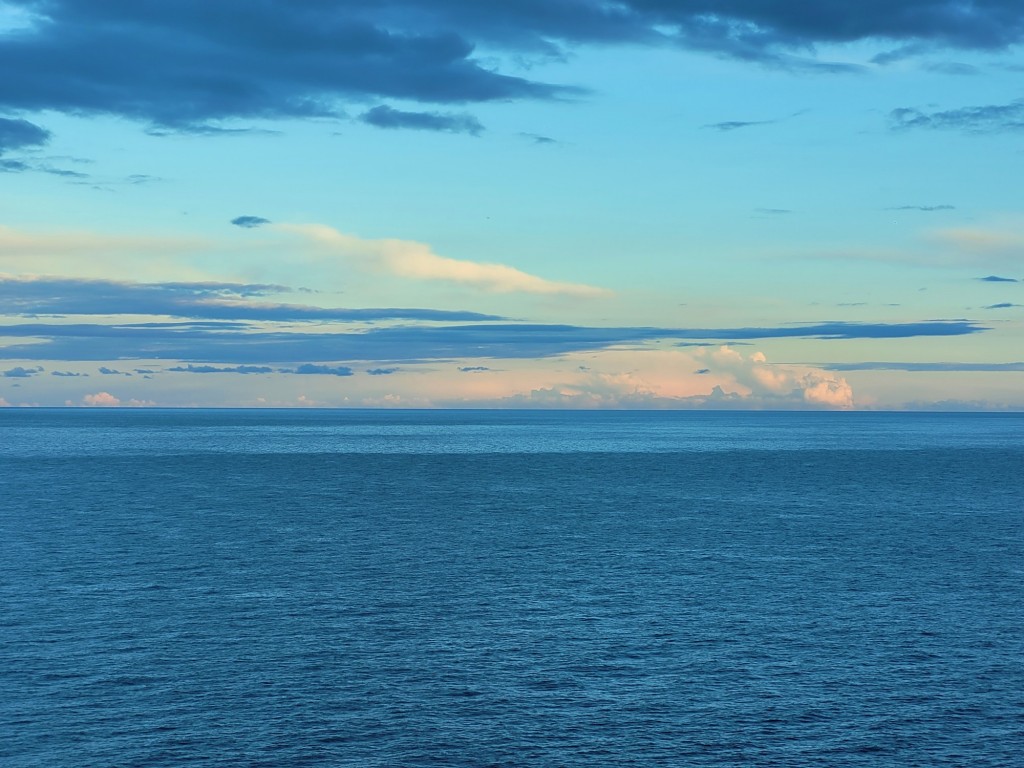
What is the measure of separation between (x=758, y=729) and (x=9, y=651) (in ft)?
153

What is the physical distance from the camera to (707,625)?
2884 inches

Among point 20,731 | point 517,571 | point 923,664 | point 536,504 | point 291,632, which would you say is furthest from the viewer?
point 536,504

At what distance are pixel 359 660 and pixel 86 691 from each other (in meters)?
16.0

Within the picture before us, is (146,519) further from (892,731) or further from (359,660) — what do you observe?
(892,731)

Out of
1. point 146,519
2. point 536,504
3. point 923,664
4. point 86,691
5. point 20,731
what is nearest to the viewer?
point 20,731

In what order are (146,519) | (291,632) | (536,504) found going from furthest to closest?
(536,504) < (146,519) < (291,632)

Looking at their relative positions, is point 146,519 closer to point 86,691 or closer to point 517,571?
point 517,571

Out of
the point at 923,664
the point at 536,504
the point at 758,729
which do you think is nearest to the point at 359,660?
the point at 758,729

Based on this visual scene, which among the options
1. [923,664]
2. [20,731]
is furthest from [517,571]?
[20,731]

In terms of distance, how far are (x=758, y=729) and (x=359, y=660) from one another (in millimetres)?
25152

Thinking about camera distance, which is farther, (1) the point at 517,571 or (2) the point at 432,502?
(2) the point at 432,502

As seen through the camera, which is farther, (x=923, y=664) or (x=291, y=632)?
(x=291, y=632)

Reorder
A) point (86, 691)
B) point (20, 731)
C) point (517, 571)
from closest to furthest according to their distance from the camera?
point (20, 731) → point (86, 691) → point (517, 571)

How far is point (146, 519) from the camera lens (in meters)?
122
